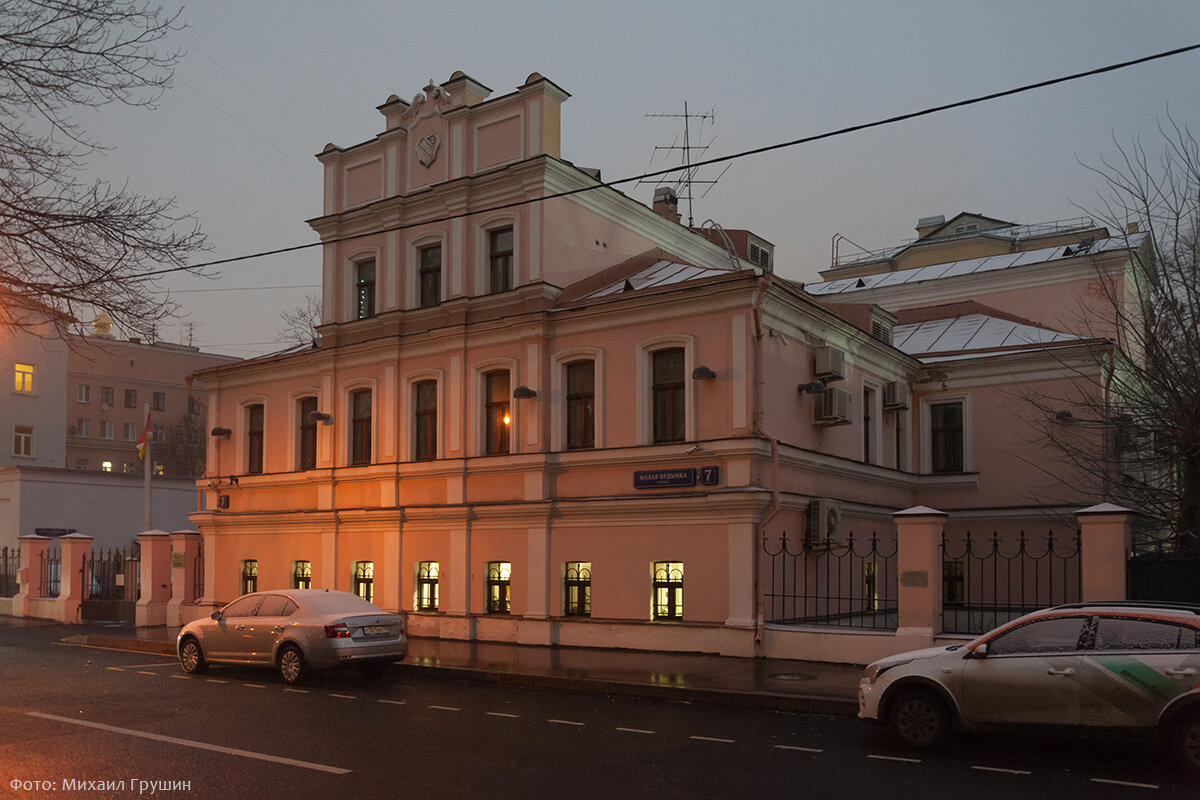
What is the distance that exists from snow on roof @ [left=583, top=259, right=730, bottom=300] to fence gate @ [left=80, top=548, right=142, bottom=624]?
608 inches

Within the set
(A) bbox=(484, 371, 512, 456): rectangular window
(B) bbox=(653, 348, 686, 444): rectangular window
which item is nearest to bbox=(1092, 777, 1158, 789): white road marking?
(B) bbox=(653, 348, 686, 444): rectangular window

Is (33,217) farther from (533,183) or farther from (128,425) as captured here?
(128,425)

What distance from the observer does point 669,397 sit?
20672 mm

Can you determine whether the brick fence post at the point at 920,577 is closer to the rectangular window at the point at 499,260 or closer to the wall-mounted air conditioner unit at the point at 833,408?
the wall-mounted air conditioner unit at the point at 833,408

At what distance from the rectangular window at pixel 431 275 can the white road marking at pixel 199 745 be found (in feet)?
42.9

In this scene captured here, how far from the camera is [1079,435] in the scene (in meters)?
25.1

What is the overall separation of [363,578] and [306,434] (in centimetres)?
426

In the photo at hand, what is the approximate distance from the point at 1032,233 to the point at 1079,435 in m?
20.0

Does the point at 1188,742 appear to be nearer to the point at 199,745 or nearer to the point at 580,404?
the point at 199,745

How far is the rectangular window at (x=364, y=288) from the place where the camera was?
25672mm

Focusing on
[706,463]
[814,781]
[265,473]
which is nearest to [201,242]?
[814,781]

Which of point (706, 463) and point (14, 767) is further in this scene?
point (706, 463)

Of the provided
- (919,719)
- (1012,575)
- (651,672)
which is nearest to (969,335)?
(1012,575)

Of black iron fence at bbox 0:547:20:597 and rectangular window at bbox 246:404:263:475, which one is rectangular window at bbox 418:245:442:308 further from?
black iron fence at bbox 0:547:20:597
